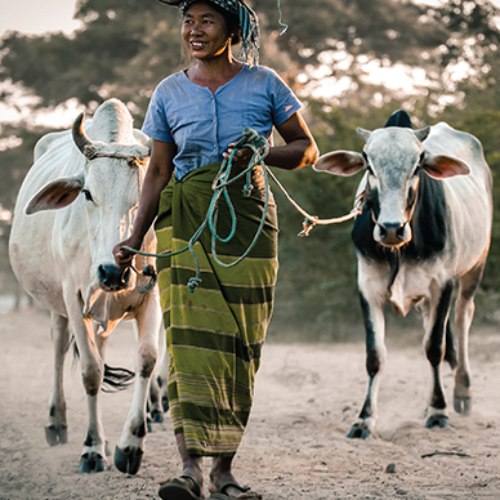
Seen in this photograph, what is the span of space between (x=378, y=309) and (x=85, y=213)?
219cm

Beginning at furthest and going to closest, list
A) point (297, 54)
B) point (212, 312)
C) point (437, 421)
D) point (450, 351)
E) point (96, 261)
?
point (297, 54) → point (450, 351) → point (437, 421) → point (96, 261) → point (212, 312)

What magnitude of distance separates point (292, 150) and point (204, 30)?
2.00ft

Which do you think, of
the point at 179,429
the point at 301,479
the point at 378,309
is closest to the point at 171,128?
the point at 179,429

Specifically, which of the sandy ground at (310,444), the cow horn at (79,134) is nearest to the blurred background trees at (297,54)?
the sandy ground at (310,444)

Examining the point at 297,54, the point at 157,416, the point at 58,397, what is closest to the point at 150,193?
the point at 58,397

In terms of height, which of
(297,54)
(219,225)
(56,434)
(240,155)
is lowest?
(56,434)

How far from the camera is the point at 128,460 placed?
11.9 feet

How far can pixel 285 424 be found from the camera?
4.95 meters

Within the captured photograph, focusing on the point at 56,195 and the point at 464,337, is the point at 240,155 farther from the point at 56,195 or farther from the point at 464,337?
the point at 464,337

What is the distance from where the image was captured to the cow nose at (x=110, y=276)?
3264 mm

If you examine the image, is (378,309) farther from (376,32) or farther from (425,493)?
(376,32)

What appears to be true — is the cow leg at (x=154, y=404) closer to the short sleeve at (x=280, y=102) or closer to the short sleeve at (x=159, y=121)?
the short sleeve at (x=159, y=121)

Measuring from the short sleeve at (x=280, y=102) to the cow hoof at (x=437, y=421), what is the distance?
2.71m

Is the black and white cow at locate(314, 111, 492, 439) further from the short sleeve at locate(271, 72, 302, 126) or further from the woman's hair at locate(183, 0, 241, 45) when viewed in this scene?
the woman's hair at locate(183, 0, 241, 45)
